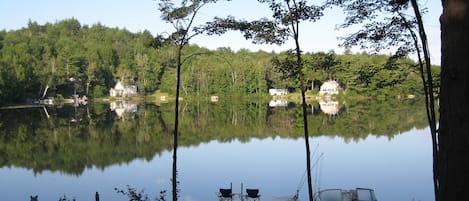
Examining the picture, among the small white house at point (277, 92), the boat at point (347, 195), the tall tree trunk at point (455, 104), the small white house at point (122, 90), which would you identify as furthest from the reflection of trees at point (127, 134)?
the small white house at point (122, 90)

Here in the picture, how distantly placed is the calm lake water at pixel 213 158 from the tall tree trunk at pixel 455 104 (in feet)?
40.1

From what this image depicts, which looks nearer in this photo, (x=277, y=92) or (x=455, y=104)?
(x=455, y=104)

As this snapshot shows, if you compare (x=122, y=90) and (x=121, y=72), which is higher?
(x=121, y=72)

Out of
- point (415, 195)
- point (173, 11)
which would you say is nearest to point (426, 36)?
point (173, 11)

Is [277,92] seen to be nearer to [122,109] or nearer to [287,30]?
[122,109]

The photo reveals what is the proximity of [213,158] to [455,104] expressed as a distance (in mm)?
19519

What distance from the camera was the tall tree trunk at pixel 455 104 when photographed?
2480 millimetres

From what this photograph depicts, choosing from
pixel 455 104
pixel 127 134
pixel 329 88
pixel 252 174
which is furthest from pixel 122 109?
pixel 455 104

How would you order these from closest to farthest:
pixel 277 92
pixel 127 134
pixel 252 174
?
1. pixel 252 174
2. pixel 127 134
3. pixel 277 92

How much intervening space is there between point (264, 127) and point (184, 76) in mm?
49906

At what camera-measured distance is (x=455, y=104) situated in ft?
8.23

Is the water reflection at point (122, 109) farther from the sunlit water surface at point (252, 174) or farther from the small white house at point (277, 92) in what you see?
the small white house at point (277, 92)

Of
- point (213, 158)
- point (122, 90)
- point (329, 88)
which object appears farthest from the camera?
point (122, 90)

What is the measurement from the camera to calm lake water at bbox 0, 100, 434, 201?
1593 centimetres
